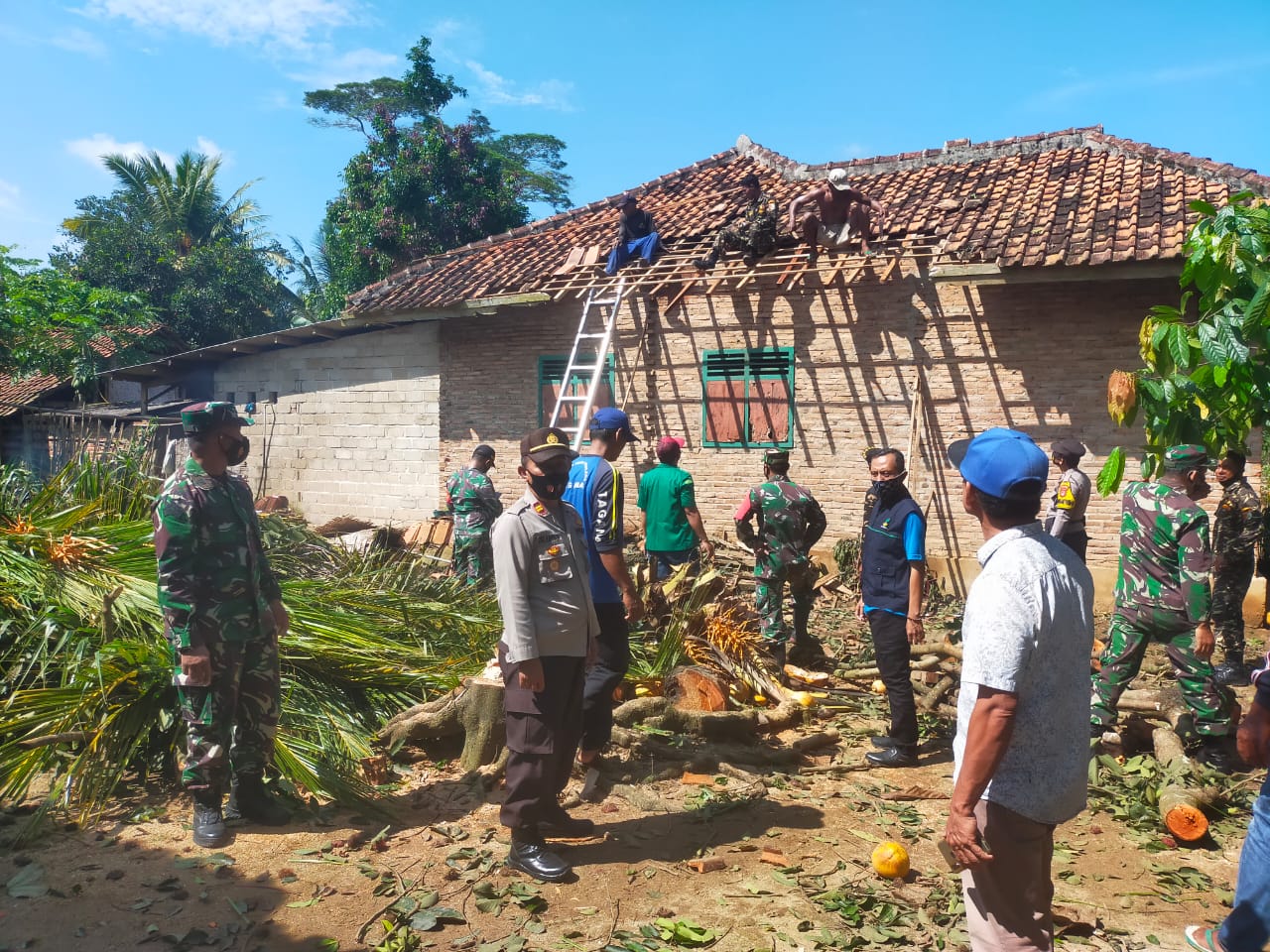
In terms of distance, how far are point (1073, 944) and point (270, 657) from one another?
3680 millimetres

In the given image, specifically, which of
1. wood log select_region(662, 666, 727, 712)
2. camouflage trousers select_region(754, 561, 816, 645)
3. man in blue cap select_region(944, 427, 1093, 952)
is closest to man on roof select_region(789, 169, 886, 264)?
camouflage trousers select_region(754, 561, 816, 645)

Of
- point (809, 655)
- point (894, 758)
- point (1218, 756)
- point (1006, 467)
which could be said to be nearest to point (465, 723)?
point (894, 758)

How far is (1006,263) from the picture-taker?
A: 30.5 ft

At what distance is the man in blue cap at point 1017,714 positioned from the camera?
7.30ft

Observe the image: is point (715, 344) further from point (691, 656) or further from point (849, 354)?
point (691, 656)

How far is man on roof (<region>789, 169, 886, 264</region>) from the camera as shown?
10664mm

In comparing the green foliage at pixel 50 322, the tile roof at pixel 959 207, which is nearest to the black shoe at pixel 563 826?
the tile roof at pixel 959 207

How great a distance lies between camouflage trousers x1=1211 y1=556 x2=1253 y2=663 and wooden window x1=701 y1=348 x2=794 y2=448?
5149 mm

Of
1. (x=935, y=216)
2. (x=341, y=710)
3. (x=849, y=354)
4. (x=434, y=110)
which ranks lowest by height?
(x=341, y=710)

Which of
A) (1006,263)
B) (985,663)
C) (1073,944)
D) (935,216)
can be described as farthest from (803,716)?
(935,216)

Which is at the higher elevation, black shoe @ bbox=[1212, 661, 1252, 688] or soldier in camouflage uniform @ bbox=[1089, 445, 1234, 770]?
soldier in camouflage uniform @ bbox=[1089, 445, 1234, 770]

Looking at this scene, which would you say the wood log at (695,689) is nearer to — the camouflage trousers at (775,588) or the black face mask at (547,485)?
the camouflage trousers at (775,588)

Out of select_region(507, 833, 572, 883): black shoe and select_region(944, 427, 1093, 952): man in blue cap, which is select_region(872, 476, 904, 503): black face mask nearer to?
select_region(507, 833, 572, 883): black shoe

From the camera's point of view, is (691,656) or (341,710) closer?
(341,710)
